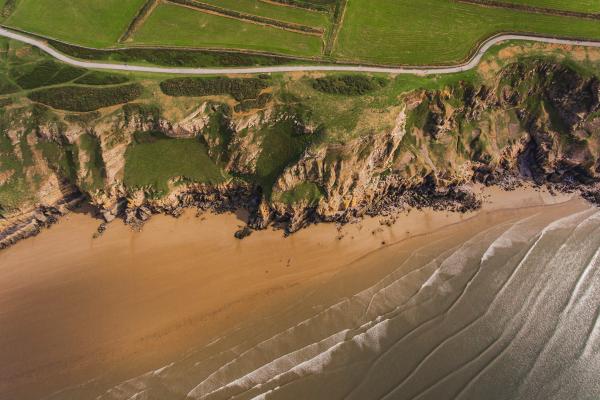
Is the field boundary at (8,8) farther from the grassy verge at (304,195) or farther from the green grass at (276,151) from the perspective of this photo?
the grassy verge at (304,195)

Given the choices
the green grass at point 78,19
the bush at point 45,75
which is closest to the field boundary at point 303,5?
the green grass at point 78,19

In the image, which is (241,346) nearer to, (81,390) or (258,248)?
(258,248)

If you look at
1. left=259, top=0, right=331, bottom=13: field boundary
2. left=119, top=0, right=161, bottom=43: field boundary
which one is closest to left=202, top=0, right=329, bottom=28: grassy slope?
left=259, top=0, right=331, bottom=13: field boundary

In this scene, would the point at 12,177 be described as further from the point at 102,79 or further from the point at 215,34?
the point at 215,34

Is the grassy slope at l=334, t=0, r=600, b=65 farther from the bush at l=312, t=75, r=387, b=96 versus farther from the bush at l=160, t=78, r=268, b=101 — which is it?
the bush at l=160, t=78, r=268, b=101

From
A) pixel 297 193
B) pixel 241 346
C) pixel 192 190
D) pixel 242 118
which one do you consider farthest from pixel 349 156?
pixel 241 346
